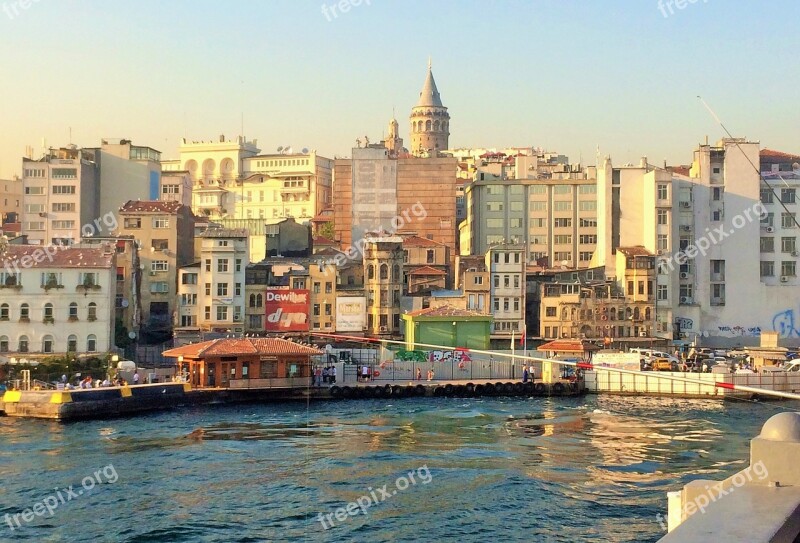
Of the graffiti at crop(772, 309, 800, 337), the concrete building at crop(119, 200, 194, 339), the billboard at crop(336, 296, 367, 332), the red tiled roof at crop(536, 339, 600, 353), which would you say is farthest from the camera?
the graffiti at crop(772, 309, 800, 337)

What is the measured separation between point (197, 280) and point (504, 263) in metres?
19.5

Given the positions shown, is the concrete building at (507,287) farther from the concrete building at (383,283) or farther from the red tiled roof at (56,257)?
the red tiled roof at (56,257)

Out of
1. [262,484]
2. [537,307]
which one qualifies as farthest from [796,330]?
[262,484]

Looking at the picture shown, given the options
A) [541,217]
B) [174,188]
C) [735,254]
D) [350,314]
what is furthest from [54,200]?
[735,254]

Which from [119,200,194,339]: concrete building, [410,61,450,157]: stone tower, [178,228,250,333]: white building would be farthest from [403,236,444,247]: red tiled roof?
[410,61,450,157]: stone tower

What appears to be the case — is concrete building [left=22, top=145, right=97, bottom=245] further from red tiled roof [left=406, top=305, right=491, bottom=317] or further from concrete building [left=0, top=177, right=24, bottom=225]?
red tiled roof [left=406, top=305, right=491, bottom=317]

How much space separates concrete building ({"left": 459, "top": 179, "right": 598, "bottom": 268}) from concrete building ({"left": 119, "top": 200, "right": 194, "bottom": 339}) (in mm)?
26526

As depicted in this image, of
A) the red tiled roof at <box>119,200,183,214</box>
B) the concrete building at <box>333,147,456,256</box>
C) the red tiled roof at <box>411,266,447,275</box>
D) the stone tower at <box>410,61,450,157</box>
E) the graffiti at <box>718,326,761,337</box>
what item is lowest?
the graffiti at <box>718,326,761,337</box>

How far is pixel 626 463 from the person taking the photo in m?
32.0

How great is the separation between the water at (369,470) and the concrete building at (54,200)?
108ft

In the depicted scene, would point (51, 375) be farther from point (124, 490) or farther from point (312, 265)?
point (124, 490)

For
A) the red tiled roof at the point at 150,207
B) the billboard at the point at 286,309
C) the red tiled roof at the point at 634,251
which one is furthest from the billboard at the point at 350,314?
the red tiled roof at the point at 634,251

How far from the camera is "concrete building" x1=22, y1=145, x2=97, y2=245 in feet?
243

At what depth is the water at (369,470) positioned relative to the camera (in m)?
23.9
